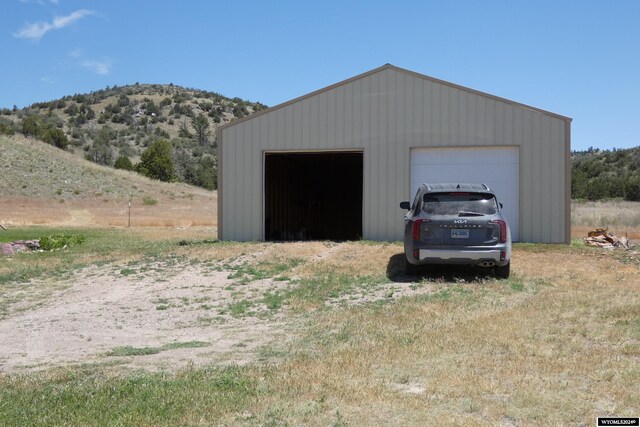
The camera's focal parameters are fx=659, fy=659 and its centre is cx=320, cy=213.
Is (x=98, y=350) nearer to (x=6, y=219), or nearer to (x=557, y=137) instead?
(x=557, y=137)

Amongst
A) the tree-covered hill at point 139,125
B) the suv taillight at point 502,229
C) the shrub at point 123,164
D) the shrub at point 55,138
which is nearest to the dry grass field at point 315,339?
the suv taillight at point 502,229

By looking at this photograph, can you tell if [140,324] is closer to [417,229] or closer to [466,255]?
[417,229]

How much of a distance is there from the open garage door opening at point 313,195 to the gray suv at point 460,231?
9.33 m

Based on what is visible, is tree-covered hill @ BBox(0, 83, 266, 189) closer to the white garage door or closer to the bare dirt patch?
the white garage door

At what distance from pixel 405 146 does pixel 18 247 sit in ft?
39.0

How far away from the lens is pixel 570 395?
208 inches

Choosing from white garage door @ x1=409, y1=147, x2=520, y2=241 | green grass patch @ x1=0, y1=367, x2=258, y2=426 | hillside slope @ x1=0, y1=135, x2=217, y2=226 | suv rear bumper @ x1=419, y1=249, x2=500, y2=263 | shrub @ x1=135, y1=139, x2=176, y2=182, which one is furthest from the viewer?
shrub @ x1=135, y1=139, x2=176, y2=182

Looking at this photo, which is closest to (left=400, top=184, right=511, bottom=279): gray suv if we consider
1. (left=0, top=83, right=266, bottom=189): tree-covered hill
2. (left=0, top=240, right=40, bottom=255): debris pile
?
(left=0, top=240, right=40, bottom=255): debris pile

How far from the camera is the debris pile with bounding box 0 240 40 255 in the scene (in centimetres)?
1909


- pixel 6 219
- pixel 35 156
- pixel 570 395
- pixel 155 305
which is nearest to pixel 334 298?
pixel 155 305

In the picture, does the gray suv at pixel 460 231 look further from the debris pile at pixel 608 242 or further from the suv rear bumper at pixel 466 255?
the debris pile at pixel 608 242

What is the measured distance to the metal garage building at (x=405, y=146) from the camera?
59.3 ft

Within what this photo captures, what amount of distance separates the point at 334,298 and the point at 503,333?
151 inches

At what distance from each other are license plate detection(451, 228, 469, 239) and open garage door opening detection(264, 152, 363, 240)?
9.82m
